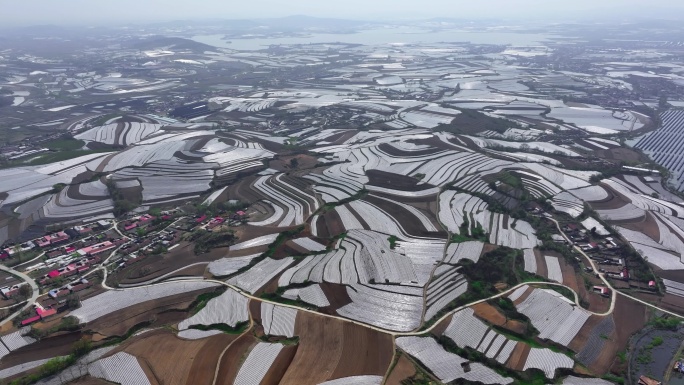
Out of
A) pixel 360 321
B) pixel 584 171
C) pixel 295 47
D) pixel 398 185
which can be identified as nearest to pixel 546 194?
pixel 584 171

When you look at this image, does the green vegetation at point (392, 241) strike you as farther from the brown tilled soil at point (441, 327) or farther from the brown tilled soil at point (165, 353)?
the brown tilled soil at point (165, 353)

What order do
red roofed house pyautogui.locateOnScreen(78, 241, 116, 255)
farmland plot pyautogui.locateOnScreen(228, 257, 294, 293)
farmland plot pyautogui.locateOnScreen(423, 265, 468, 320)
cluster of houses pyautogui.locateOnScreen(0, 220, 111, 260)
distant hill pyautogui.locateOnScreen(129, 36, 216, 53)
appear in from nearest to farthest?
farmland plot pyautogui.locateOnScreen(423, 265, 468, 320)
farmland plot pyautogui.locateOnScreen(228, 257, 294, 293)
red roofed house pyautogui.locateOnScreen(78, 241, 116, 255)
cluster of houses pyautogui.locateOnScreen(0, 220, 111, 260)
distant hill pyautogui.locateOnScreen(129, 36, 216, 53)

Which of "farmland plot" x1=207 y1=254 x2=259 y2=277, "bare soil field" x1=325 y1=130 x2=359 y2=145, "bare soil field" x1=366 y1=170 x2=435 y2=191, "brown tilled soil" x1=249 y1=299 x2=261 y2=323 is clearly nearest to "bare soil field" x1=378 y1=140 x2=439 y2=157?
"bare soil field" x1=366 y1=170 x2=435 y2=191

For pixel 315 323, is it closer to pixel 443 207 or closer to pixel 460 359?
pixel 460 359

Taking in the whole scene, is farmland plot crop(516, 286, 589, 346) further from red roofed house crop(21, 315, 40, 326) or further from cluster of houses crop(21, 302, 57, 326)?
red roofed house crop(21, 315, 40, 326)

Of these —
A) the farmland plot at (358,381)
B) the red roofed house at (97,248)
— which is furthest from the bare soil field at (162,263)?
the farmland plot at (358,381)

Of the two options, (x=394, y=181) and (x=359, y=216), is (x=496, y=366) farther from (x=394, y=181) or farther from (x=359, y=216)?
(x=394, y=181)
